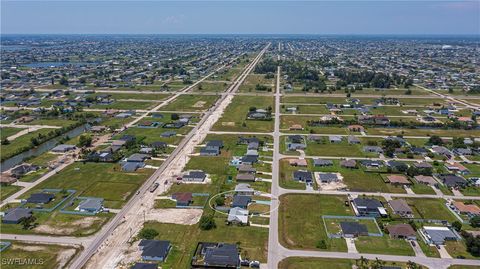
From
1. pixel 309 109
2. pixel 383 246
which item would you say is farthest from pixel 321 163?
pixel 309 109

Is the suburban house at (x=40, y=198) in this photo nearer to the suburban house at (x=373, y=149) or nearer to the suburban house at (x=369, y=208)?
the suburban house at (x=369, y=208)

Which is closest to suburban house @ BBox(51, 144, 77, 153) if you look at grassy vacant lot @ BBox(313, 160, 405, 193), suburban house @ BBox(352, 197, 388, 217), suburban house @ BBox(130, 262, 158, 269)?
suburban house @ BBox(130, 262, 158, 269)

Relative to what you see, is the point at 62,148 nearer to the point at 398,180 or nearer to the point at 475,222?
the point at 398,180

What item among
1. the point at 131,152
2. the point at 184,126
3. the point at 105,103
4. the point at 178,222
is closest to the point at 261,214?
the point at 178,222

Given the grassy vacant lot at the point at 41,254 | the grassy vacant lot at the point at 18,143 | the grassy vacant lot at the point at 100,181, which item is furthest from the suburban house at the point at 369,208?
the grassy vacant lot at the point at 18,143

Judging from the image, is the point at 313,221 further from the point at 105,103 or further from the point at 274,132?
the point at 105,103
